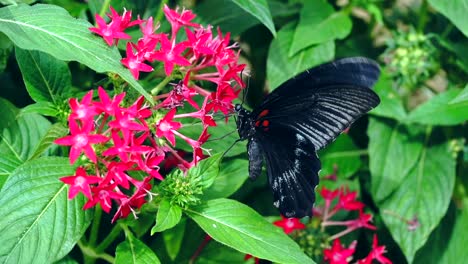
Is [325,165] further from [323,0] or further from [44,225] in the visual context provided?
[44,225]

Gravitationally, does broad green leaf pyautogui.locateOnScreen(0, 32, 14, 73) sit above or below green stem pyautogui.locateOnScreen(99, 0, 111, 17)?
below

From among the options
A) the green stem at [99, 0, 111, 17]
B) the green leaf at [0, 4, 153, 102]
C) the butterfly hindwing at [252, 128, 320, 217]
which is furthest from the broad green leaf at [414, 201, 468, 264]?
the green leaf at [0, 4, 153, 102]

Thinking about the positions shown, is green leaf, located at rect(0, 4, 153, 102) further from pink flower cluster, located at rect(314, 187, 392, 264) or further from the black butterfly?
pink flower cluster, located at rect(314, 187, 392, 264)

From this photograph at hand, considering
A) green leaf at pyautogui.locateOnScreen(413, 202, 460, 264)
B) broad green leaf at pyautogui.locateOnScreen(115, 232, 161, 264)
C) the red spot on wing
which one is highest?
the red spot on wing

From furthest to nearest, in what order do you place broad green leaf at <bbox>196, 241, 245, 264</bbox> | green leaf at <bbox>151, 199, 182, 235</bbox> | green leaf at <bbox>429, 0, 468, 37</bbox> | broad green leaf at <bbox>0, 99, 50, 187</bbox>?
green leaf at <bbox>429, 0, 468, 37</bbox>, broad green leaf at <bbox>196, 241, 245, 264</bbox>, broad green leaf at <bbox>0, 99, 50, 187</bbox>, green leaf at <bbox>151, 199, 182, 235</bbox>

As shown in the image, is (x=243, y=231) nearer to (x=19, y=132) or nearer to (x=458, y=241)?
(x=19, y=132)

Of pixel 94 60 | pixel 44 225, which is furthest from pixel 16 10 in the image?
pixel 44 225

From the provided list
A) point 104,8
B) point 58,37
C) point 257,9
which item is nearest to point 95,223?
point 58,37
